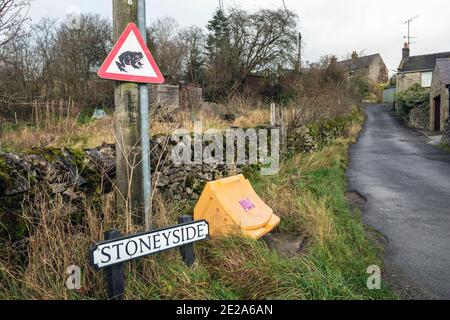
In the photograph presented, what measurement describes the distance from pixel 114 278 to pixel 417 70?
5024 centimetres

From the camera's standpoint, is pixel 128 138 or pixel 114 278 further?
pixel 128 138

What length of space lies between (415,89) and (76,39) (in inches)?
1230

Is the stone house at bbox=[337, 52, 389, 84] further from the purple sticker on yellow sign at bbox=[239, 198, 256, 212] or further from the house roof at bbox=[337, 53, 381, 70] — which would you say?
the purple sticker on yellow sign at bbox=[239, 198, 256, 212]

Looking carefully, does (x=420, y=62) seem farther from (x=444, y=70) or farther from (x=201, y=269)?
(x=201, y=269)

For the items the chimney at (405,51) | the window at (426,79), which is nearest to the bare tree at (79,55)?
the window at (426,79)

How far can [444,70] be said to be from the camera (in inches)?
942

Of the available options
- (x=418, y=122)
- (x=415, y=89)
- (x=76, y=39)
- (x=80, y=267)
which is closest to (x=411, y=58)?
(x=415, y=89)

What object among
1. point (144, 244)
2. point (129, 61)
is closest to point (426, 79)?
point (129, 61)

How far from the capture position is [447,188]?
28.9 feet

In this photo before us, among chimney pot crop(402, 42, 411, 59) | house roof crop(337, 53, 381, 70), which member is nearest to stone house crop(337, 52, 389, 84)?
house roof crop(337, 53, 381, 70)

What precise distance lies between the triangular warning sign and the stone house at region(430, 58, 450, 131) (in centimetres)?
2315

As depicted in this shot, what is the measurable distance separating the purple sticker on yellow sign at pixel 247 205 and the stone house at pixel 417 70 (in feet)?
149

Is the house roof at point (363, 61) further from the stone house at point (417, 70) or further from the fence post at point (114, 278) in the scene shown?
the fence post at point (114, 278)
